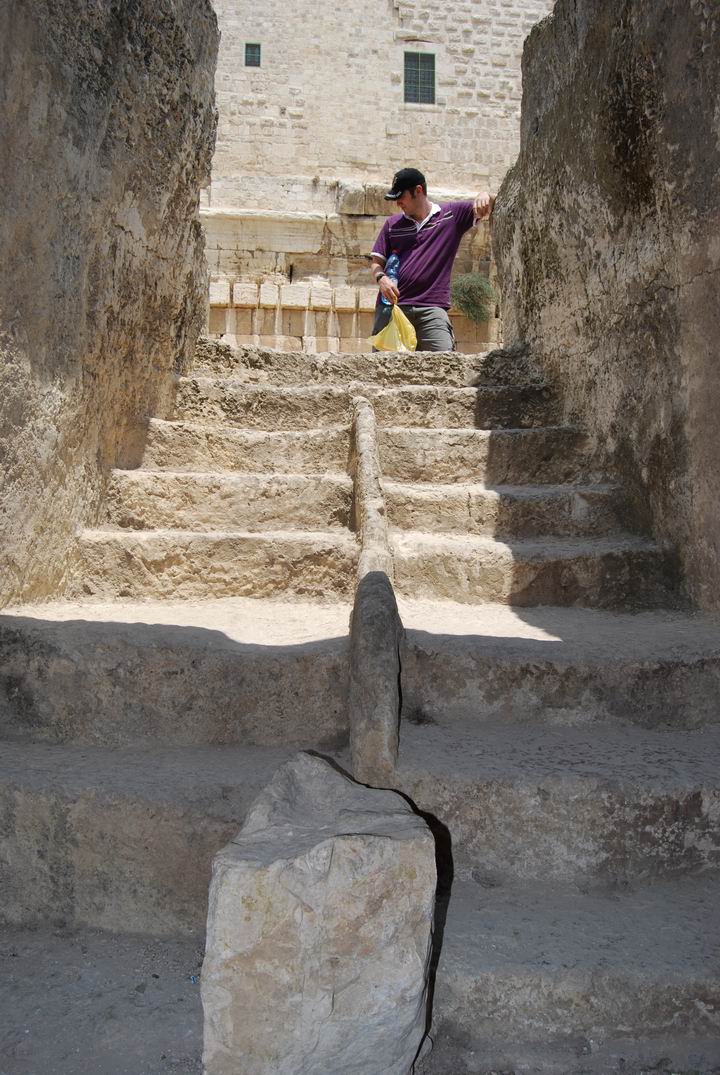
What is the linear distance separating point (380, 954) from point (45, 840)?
43.9 inches

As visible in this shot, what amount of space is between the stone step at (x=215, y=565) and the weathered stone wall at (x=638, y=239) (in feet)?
4.90

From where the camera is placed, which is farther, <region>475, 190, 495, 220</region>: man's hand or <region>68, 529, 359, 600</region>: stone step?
<region>475, 190, 495, 220</region>: man's hand

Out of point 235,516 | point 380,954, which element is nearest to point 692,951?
point 380,954

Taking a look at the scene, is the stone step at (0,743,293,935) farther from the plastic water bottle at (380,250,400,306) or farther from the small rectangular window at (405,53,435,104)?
the small rectangular window at (405,53,435,104)

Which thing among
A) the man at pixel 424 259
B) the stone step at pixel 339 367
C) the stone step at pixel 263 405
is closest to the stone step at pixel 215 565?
the stone step at pixel 263 405

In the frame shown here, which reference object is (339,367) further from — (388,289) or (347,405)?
(388,289)

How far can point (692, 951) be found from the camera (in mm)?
1840

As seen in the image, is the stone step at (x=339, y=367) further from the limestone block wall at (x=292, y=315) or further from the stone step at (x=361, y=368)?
the limestone block wall at (x=292, y=315)

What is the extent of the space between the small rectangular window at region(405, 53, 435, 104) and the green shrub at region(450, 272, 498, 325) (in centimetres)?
540

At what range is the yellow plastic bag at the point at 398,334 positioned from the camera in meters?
5.73

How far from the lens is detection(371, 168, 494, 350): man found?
19.4 ft

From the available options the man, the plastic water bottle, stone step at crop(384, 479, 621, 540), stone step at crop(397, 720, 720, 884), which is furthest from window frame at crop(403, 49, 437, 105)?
stone step at crop(397, 720, 720, 884)

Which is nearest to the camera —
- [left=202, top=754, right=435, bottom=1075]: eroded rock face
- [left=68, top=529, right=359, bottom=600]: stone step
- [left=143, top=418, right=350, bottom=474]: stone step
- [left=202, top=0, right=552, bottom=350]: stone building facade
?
[left=202, top=754, right=435, bottom=1075]: eroded rock face

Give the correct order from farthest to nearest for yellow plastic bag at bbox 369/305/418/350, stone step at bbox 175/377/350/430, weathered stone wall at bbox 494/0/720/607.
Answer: yellow plastic bag at bbox 369/305/418/350, stone step at bbox 175/377/350/430, weathered stone wall at bbox 494/0/720/607
